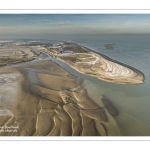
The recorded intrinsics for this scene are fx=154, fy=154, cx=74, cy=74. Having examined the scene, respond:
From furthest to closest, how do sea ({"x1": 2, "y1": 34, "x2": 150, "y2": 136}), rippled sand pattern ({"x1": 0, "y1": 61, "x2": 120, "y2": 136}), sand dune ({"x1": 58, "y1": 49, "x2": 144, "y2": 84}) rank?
sand dune ({"x1": 58, "y1": 49, "x2": 144, "y2": 84})
sea ({"x1": 2, "y1": 34, "x2": 150, "y2": 136})
rippled sand pattern ({"x1": 0, "y1": 61, "x2": 120, "y2": 136})

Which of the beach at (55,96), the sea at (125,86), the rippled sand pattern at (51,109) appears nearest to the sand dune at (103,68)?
the beach at (55,96)

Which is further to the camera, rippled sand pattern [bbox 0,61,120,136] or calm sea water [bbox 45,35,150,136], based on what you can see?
calm sea water [bbox 45,35,150,136]

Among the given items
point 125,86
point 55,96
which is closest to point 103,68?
point 125,86

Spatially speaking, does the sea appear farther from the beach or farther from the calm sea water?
the beach

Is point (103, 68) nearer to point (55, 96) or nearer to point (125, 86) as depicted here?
point (125, 86)

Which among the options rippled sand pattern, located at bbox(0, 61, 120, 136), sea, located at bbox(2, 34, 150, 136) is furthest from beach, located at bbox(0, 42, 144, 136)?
sea, located at bbox(2, 34, 150, 136)

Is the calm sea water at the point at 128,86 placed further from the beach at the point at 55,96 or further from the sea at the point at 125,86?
the beach at the point at 55,96
